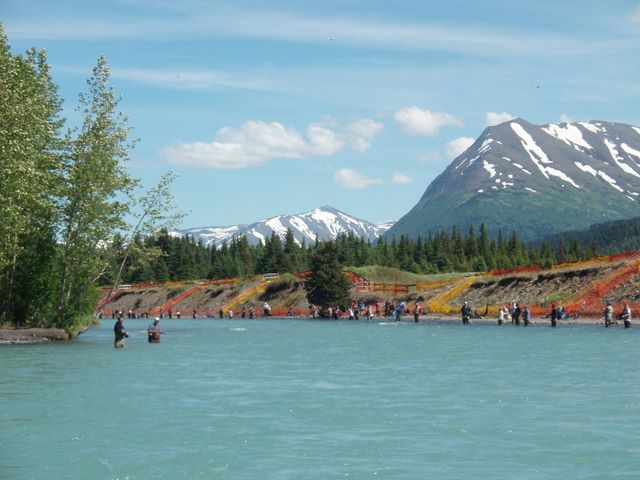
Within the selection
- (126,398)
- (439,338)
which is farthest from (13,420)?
(439,338)

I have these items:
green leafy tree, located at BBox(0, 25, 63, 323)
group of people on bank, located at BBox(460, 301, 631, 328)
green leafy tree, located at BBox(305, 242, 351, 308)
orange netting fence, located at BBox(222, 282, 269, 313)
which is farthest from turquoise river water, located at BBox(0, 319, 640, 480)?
orange netting fence, located at BBox(222, 282, 269, 313)

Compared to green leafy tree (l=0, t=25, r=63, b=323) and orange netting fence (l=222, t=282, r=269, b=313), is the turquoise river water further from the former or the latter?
orange netting fence (l=222, t=282, r=269, b=313)

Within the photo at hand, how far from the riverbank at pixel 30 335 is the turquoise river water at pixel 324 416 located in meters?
9.15

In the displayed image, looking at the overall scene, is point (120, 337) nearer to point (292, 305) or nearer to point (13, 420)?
point (13, 420)

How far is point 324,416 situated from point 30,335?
37587mm

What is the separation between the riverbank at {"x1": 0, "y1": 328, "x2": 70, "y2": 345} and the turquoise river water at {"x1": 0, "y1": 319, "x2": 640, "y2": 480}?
30.0 ft

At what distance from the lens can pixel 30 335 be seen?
5612 cm

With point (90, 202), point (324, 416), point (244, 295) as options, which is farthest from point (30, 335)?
point (244, 295)

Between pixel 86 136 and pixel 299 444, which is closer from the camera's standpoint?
pixel 299 444

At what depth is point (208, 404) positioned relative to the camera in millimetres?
27109

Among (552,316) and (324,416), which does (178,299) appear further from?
(324,416)

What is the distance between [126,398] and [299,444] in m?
10.3

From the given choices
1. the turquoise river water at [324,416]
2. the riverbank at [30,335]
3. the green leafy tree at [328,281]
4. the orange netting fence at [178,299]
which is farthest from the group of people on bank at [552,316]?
the orange netting fence at [178,299]

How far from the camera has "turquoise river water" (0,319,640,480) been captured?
59.3ft
